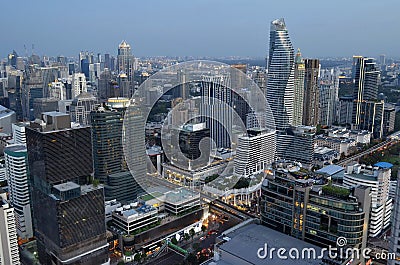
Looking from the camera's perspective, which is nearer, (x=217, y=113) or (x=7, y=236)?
(x=7, y=236)

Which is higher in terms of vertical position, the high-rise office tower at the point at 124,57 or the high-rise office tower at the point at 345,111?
the high-rise office tower at the point at 124,57

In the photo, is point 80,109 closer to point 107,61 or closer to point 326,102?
point 326,102

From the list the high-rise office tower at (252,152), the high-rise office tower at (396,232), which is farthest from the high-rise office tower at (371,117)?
the high-rise office tower at (396,232)

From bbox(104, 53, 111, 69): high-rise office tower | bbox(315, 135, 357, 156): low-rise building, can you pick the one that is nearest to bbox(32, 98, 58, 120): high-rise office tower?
bbox(315, 135, 357, 156): low-rise building

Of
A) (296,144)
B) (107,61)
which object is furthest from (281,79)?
(107,61)

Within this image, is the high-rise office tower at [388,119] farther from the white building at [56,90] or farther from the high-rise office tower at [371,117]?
the white building at [56,90]

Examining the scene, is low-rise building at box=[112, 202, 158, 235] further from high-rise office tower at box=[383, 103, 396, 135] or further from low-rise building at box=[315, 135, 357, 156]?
high-rise office tower at box=[383, 103, 396, 135]
